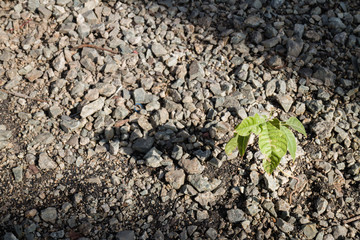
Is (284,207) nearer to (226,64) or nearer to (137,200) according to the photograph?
(137,200)

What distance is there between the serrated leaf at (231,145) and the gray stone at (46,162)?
112 centimetres

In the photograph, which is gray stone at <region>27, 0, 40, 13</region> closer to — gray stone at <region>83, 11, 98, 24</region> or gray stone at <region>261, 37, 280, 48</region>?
gray stone at <region>83, 11, 98, 24</region>

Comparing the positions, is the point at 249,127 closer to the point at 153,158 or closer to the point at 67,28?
the point at 153,158

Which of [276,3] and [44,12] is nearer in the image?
[44,12]

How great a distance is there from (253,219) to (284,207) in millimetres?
214

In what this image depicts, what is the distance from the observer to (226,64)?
9.74 feet

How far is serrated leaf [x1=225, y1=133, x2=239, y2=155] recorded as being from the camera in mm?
2273

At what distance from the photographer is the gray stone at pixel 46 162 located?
241cm

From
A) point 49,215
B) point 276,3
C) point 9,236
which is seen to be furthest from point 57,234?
point 276,3

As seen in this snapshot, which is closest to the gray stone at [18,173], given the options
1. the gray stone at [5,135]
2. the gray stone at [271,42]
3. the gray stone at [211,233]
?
the gray stone at [5,135]

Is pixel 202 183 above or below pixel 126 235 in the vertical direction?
above

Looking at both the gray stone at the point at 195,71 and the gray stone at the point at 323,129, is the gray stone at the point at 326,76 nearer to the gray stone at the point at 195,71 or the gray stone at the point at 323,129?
the gray stone at the point at 323,129

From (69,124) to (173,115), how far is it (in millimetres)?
725

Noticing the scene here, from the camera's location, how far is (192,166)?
2.40 m
